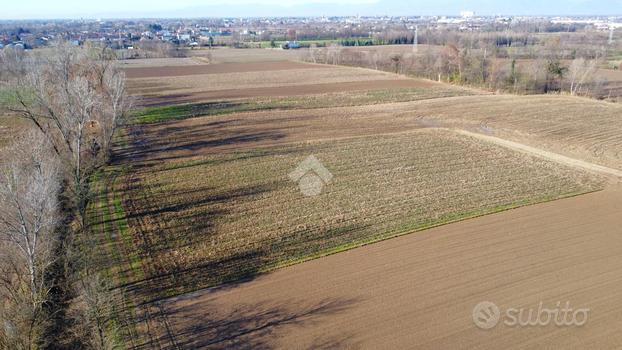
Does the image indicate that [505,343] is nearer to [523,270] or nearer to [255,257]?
[523,270]

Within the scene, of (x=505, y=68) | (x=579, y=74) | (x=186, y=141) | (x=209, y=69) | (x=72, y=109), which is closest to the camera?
(x=72, y=109)

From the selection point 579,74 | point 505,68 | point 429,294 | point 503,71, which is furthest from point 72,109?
point 579,74

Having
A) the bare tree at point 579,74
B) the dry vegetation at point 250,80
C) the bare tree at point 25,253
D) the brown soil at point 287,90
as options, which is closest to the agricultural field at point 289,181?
the brown soil at point 287,90

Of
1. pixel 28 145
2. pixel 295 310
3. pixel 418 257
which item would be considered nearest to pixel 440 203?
pixel 418 257

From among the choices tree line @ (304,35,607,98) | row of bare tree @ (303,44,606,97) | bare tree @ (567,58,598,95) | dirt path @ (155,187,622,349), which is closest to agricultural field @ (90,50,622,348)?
dirt path @ (155,187,622,349)

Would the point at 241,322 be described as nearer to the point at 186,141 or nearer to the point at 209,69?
the point at 186,141
